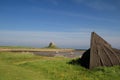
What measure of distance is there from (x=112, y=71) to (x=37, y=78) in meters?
8.11

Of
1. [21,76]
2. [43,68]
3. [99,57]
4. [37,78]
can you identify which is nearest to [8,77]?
[21,76]

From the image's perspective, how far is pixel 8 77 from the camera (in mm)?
19609

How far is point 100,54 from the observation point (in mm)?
25406

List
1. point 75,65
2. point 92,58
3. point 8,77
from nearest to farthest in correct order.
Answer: point 8,77
point 92,58
point 75,65

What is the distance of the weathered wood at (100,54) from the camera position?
2502cm

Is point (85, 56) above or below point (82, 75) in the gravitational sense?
above

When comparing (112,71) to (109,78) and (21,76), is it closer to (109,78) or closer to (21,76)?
(109,78)

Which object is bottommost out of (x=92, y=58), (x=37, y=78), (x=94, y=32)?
(x=37, y=78)

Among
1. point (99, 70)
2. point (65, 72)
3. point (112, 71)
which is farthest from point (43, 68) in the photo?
point (112, 71)

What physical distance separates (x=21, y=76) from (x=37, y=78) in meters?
1.76

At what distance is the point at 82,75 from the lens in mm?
21266

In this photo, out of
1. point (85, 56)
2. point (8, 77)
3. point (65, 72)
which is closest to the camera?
point (8, 77)

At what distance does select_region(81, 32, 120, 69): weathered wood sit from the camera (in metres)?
25.0

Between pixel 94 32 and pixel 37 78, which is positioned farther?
pixel 94 32
